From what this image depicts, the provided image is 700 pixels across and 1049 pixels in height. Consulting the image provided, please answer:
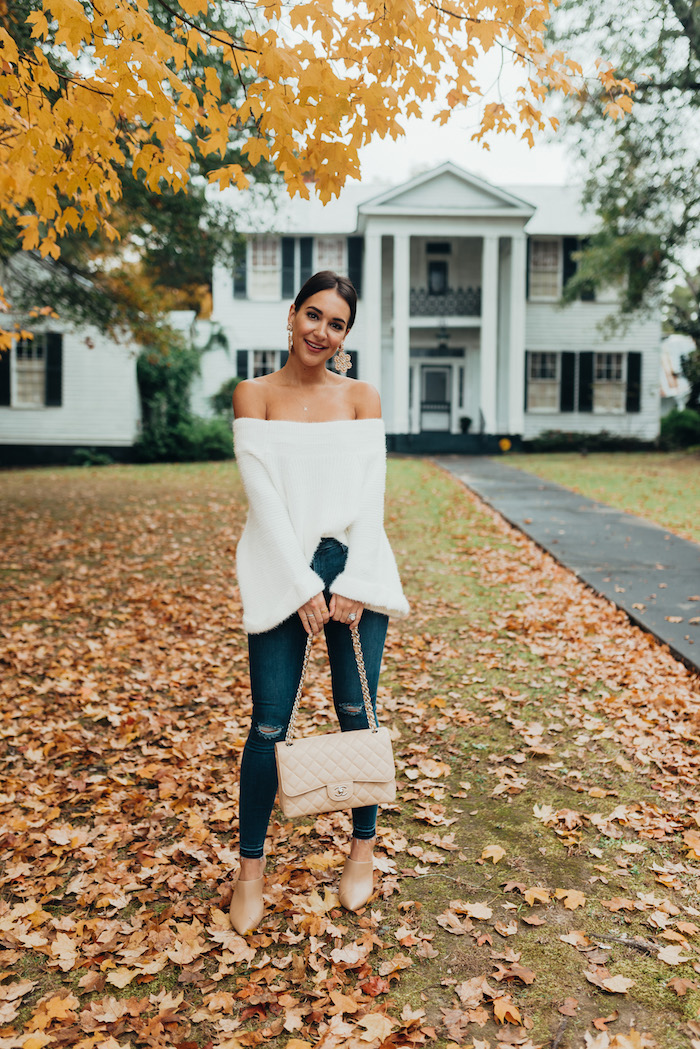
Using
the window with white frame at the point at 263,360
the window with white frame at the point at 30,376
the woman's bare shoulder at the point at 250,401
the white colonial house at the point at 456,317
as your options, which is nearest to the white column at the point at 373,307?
the white colonial house at the point at 456,317

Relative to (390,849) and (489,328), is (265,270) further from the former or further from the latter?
(390,849)

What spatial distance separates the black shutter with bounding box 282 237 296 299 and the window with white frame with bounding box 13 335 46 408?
699 cm

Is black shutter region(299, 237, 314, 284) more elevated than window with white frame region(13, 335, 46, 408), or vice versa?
black shutter region(299, 237, 314, 284)

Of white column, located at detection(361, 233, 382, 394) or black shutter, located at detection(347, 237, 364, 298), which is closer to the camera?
white column, located at detection(361, 233, 382, 394)

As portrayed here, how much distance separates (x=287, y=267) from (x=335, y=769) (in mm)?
22878

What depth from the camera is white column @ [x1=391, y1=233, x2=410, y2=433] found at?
22609 millimetres

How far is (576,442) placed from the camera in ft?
79.7

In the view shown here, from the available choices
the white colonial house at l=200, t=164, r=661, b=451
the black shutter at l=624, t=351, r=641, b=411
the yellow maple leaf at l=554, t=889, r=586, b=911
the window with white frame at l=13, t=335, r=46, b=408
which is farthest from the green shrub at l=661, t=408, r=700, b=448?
the yellow maple leaf at l=554, t=889, r=586, b=911

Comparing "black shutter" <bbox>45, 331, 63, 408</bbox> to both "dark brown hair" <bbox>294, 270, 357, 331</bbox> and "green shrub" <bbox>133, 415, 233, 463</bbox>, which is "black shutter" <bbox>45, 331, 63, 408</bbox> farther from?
"dark brown hair" <bbox>294, 270, 357, 331</bbox>

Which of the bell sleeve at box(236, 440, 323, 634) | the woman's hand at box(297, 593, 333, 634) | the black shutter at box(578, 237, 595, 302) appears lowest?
the woman's hand at box(297, 593, 333, 634)

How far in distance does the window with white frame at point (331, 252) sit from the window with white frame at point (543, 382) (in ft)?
20.8

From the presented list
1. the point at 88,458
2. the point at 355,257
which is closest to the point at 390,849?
the point at 88,458

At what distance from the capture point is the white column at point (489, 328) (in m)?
23.0

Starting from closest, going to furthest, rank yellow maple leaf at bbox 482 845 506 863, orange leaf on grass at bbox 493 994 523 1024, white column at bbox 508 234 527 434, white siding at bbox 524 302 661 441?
orange leaf on grass at bbox 493 994 523 1024
yellow maple leaf at bbox 482 845 506 863
white column at bbox 508 234 527 434
white siding at bbox 524 302 661 441
